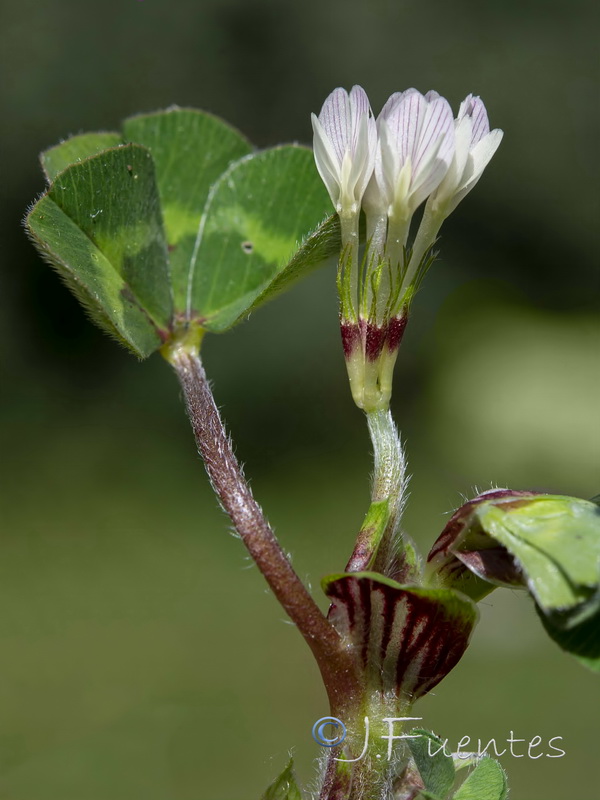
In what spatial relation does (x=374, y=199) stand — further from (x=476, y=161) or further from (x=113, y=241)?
(x=113, y=241)

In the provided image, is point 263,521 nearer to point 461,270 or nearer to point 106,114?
point 106,114

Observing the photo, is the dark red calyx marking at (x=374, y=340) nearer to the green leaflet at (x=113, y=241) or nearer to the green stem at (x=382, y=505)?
the green stem at (x=382, y=505)

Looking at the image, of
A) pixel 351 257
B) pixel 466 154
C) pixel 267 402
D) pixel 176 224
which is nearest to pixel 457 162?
pixel 466 154

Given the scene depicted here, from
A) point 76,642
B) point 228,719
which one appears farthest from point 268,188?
point 76,642

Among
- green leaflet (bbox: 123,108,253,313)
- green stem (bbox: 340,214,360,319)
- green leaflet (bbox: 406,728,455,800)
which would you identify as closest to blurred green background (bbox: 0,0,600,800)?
green leaflet (bbox: 123,108,253,313)

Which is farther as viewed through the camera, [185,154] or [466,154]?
[185,154]

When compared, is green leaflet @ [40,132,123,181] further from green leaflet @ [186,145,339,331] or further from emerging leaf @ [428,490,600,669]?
emerging leaf @ [428,490,600,669]
